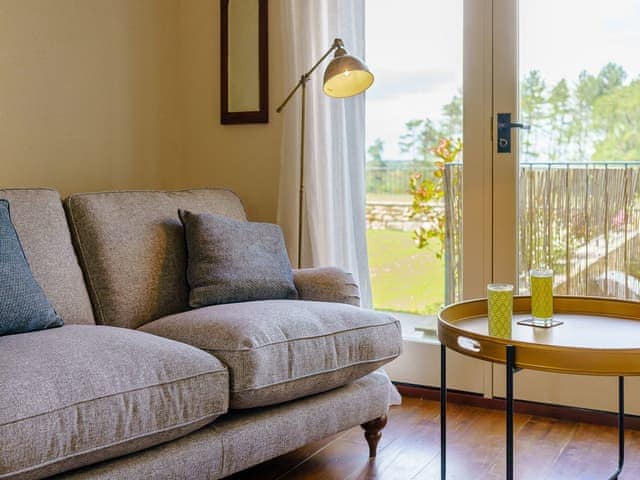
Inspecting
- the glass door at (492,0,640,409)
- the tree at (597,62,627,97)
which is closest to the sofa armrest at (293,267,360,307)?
the glass door at (492,0,640,409)

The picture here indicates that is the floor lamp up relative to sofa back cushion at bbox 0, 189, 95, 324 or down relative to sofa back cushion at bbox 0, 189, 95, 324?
up

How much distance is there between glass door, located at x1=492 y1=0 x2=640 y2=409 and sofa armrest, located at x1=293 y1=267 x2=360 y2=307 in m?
0.68

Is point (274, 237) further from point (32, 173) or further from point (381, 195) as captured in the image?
point (32, 173)

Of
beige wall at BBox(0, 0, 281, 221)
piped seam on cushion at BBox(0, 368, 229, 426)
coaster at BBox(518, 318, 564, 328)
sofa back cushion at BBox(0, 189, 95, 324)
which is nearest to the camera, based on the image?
piped seam on cushion at BBox(0, 368, 229, 426)

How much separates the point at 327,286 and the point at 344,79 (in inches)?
31.8

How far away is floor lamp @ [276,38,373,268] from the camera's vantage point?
9.29 feet

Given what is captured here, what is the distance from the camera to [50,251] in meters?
2.49

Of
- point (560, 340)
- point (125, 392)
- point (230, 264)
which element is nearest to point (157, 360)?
point (125, 392)

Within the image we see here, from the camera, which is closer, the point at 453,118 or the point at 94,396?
the point at 94,396

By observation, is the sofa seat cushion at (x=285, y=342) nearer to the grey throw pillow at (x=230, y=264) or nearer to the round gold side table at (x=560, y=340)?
the grey throw pillow at (x=230, y=264)

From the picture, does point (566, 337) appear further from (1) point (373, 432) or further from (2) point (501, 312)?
(1) point (373, 432)

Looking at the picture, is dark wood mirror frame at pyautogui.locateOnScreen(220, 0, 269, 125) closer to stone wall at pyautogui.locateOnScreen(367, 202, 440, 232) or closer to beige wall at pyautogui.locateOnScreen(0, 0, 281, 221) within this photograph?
beige wall at pyautogui.locateOnScreen(0, 0, 281, 221)

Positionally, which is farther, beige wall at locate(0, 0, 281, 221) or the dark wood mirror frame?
the dark wood mirror frame

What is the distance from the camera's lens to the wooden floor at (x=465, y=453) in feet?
8.09
